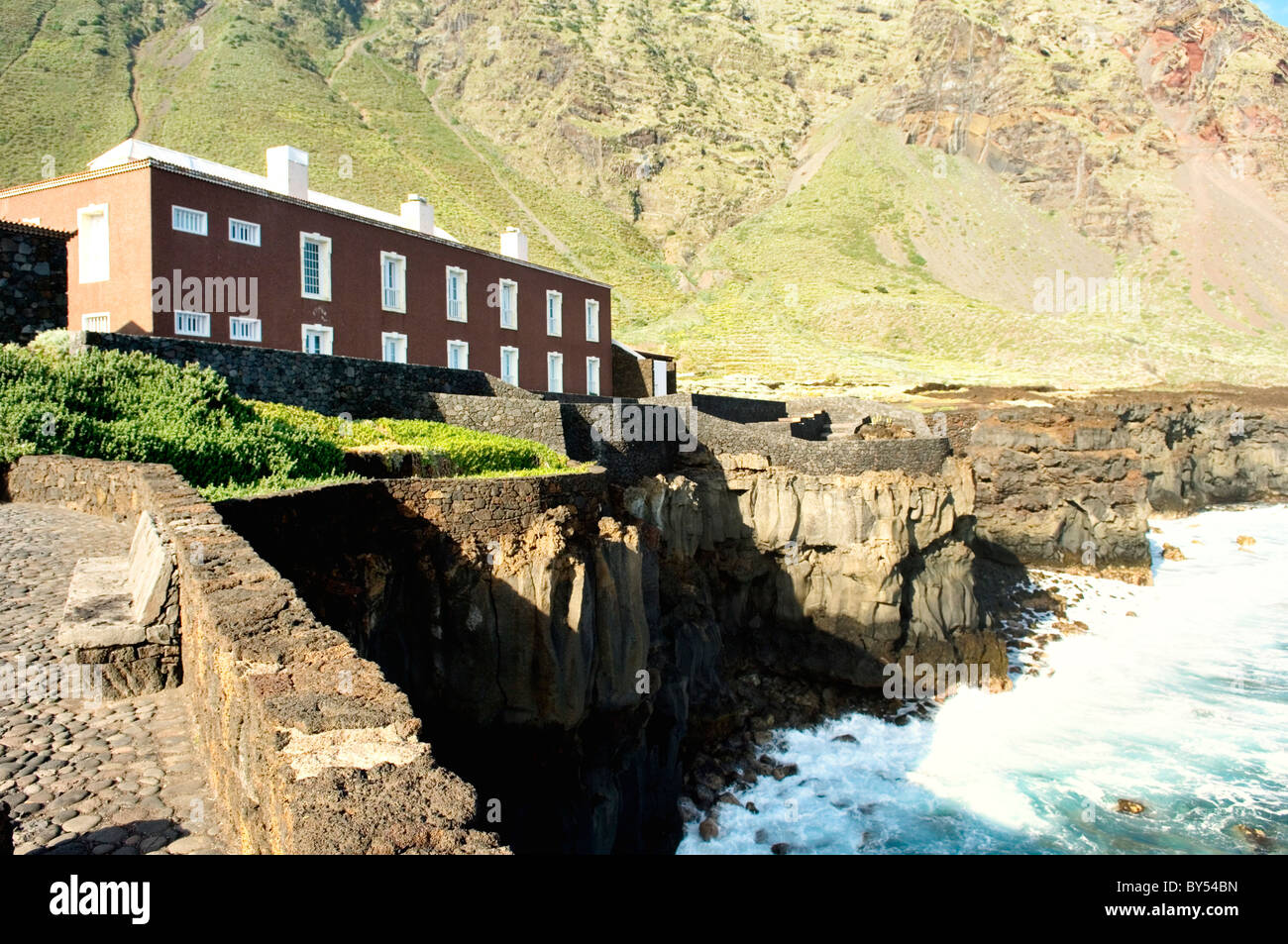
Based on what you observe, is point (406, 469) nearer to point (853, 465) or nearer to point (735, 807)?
point (735, 807)

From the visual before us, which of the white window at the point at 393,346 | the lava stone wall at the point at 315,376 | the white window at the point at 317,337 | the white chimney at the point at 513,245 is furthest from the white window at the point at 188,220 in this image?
the white chimney at the point at 513,245

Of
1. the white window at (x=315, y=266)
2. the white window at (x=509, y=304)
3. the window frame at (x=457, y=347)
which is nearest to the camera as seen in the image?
the white window at (x=315, y=266)

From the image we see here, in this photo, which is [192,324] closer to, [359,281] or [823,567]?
[359,281]

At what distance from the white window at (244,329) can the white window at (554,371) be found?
40.7 feet

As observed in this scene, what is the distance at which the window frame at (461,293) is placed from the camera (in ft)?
93.0

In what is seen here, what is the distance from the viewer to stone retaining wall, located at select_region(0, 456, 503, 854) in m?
3.09

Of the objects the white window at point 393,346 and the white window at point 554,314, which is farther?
the white window at point 554,314

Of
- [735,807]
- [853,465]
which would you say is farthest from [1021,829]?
[853,465]

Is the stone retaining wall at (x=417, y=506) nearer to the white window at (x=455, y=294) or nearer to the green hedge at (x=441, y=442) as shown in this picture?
the green hedge at (x=441, y=442)

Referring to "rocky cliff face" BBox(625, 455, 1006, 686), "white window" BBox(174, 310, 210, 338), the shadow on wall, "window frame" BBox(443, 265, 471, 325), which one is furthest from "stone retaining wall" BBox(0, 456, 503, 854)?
"window frame" BBox(443, 265, 471, 325)

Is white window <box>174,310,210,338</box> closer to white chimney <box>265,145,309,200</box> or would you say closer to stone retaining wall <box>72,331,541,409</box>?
stone retaining wall <box>72,331,541,409</box>

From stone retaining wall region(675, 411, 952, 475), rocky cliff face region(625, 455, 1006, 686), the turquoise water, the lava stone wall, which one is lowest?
the turquoise water

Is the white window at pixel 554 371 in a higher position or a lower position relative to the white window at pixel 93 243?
lower

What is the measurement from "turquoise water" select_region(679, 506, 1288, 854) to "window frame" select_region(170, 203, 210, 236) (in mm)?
18226
